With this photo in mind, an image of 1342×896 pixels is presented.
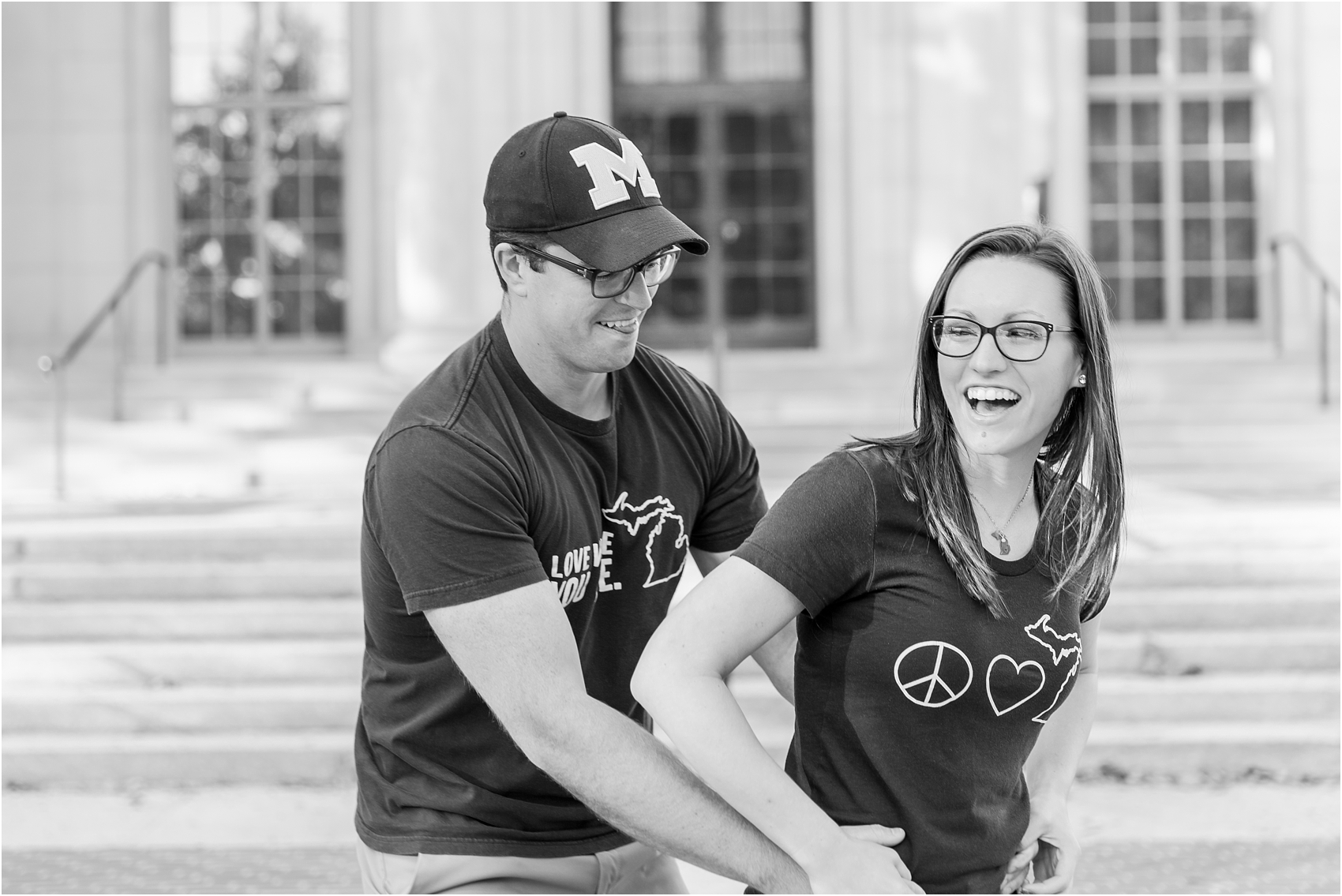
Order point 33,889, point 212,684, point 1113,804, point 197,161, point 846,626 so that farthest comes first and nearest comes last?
point 197,161 < point 212,684 < point 1113,804 < point 33,889 < point 846,626

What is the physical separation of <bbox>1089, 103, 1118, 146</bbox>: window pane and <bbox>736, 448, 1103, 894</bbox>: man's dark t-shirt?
13829mm

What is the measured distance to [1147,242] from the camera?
15.0 metres

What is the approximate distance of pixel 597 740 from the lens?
81.1 inches

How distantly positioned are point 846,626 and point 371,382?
35.0 ft

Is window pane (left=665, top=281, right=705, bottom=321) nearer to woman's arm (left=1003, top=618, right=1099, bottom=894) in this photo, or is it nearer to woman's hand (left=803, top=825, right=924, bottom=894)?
woman's arm (left=1003, top=618, right=1099, bottom=894)

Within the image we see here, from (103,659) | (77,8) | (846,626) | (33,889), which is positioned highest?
(77,8)

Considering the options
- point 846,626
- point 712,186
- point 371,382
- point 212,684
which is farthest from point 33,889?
point 712,186

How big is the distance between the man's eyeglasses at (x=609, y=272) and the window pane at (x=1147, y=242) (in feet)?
44.9

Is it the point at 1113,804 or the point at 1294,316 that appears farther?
the point at 1294,316

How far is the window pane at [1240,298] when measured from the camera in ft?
48.4

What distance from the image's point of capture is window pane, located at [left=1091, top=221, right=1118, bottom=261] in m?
14.9

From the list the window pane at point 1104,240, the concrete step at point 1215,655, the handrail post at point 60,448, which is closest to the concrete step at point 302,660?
the concrete step at point 1215,655

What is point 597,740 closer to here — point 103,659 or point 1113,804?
point 1113,804

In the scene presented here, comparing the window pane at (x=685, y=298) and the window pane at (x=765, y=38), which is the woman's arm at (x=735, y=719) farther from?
the window pane at (x=765, y=38)
